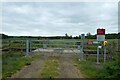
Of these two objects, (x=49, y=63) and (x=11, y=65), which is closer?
(x=11, y=65)

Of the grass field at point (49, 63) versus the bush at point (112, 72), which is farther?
the grass field at point (49, 63)

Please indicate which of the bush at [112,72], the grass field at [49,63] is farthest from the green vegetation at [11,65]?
the bush at [112,72]

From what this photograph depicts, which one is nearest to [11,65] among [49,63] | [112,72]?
[49,63]

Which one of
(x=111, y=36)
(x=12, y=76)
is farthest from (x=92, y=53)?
(x=12, y=76)

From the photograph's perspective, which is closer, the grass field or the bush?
the bush

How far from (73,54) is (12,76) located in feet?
28.5

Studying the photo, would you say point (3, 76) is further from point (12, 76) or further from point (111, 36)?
point (111, 36)

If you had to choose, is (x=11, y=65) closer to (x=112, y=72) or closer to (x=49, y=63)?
(x=49, y=63)

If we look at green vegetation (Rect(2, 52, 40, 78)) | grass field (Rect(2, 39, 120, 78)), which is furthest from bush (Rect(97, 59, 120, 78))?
green vegetation (Rect(2, 52, 40, 78))

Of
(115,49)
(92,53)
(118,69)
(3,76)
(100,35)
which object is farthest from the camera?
(92,53)

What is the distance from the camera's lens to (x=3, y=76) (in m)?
9.37

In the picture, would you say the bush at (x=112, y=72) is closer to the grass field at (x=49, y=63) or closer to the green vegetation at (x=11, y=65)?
the grass field at (x=49, y=63)

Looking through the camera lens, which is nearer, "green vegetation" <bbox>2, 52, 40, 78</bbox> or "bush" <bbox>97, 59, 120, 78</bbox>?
"bush" <bbox>97, 59, 120, 78</bbox>

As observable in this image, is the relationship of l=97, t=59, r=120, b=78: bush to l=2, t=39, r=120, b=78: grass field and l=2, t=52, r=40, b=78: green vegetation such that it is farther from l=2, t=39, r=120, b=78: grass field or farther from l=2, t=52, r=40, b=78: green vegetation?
l=2, t=52, r=40, b=78: green vegetation
